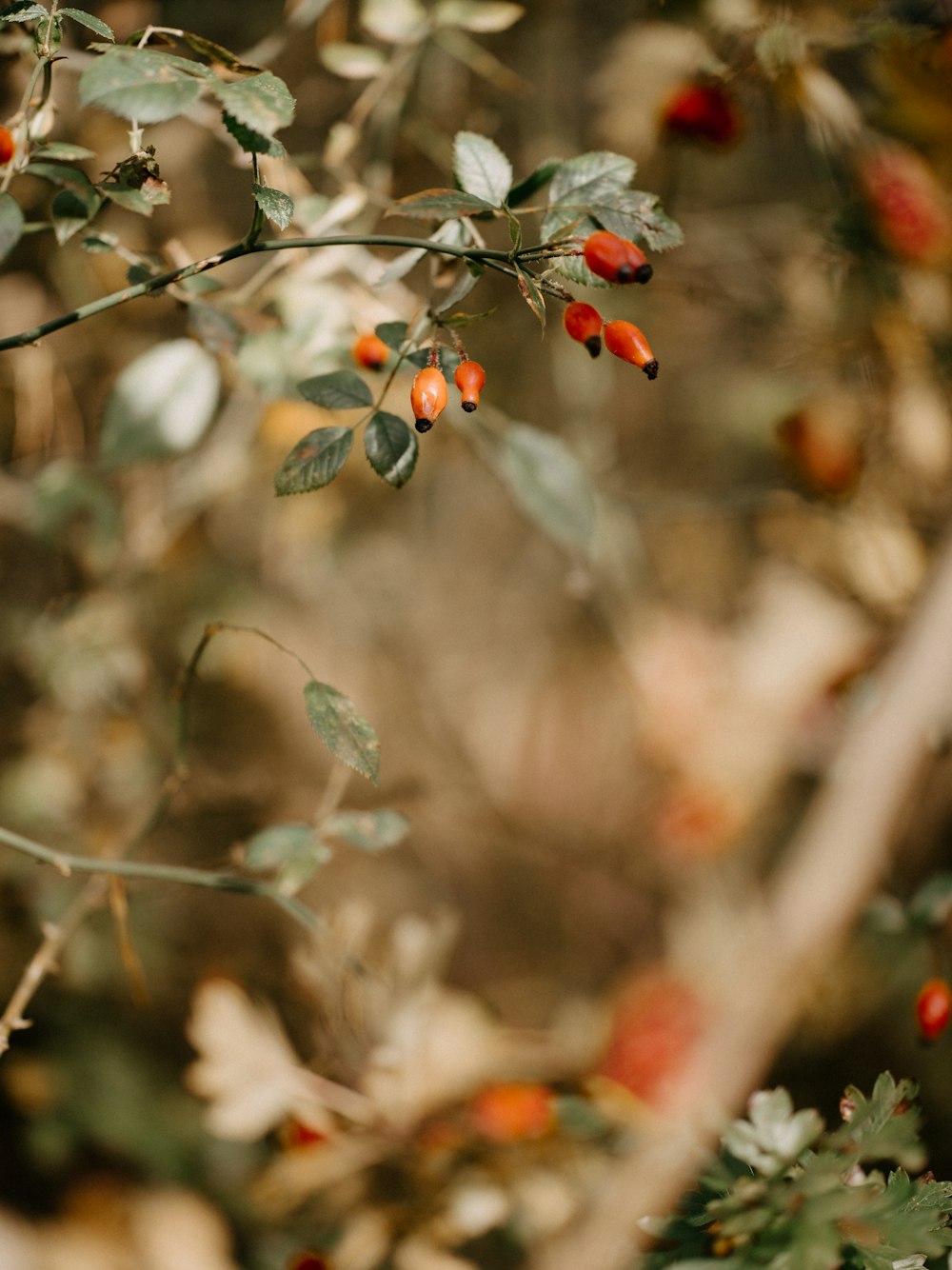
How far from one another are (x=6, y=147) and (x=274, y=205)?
19cm

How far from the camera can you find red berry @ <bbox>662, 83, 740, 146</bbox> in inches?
29.1

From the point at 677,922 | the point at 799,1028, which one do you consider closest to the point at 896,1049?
the point at 799,1028

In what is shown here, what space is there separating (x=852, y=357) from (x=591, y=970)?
81 cm

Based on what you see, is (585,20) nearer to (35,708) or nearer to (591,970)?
(35,708)

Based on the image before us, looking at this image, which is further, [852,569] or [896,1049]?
[852,569]

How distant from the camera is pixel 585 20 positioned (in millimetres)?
980

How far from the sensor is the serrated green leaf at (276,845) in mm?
535

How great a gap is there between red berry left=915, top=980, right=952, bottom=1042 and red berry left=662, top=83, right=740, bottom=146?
2.34 ft

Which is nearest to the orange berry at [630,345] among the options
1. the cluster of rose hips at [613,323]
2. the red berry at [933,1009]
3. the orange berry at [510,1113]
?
the cluster of rose hips at [613,323]

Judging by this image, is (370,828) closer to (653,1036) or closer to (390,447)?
(390,447)

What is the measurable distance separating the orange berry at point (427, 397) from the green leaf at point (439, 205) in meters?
0.07

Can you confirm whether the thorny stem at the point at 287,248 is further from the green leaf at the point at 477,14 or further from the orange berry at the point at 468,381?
the green leaf at the point at 477,14

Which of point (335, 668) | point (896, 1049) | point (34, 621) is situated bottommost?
point (896, 1049)

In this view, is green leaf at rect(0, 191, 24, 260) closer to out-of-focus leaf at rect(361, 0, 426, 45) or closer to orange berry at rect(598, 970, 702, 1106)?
out-of-focus leaf at rect(361, 0, 426, 45)
